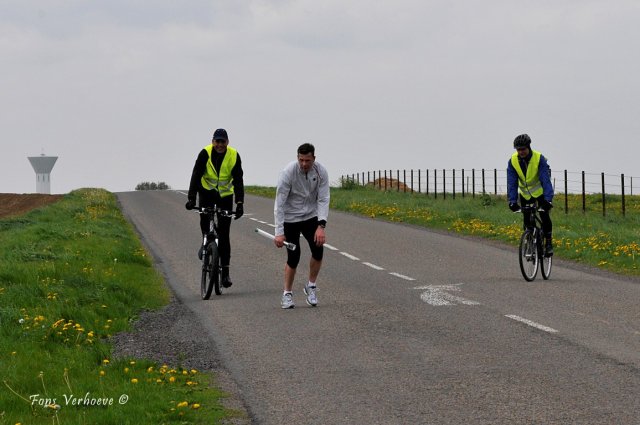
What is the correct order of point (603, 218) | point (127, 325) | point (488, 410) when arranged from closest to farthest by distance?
point (488, 410) → point (127, 325) → point (603, 218)

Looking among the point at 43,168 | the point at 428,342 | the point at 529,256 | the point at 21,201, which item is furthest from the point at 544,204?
the point at 43,168

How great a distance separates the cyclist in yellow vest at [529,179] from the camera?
15.0 meters

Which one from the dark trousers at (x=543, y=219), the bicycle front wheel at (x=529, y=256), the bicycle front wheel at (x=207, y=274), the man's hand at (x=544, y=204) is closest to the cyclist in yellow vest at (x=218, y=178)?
the bicycle front wheel at (x=207, y=274)

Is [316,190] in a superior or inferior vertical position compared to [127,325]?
superior

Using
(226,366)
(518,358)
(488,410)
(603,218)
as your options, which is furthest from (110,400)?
(603,218)

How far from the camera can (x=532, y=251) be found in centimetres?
1515

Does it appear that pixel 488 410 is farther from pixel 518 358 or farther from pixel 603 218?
pixel 603 218

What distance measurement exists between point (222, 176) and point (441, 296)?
10.7 ft

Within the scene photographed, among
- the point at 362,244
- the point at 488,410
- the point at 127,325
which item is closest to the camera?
the point at 488,410

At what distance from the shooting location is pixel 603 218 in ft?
102

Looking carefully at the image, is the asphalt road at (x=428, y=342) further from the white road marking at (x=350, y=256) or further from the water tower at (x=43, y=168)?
the water tower at (x=43, y=168)

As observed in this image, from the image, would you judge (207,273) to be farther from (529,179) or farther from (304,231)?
(529,179)

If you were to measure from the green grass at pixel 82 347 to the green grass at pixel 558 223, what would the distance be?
26.3 ft

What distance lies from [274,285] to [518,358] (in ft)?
22.7
